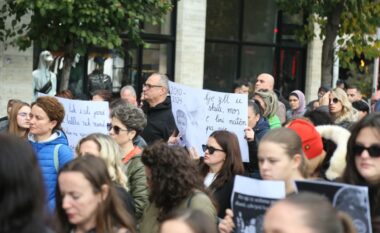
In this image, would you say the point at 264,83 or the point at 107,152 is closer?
the point at 107,152

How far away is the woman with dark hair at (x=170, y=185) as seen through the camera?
479 centimetres

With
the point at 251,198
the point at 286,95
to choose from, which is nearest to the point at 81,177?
the point at 251,198

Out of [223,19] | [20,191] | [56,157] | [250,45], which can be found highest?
[223,19]

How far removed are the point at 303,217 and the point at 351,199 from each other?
73 centimetres

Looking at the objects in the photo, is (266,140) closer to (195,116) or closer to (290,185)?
(290,185)

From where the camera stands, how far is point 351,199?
3764 millimetres

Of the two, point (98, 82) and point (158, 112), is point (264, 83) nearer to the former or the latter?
point (158, 112)

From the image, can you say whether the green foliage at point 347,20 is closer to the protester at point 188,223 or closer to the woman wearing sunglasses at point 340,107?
the woman wearing sunglasses at point 340,107

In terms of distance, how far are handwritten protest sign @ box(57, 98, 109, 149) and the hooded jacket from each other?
615 millimetres

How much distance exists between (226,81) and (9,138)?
16.8 m

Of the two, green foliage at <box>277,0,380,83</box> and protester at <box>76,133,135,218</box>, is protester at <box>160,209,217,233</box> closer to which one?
protester at <box>76,133,135,218</box>

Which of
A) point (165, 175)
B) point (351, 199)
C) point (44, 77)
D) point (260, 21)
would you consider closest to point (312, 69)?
point (260, 21)

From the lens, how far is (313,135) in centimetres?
504

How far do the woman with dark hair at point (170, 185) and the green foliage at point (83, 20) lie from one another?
20.1ft
